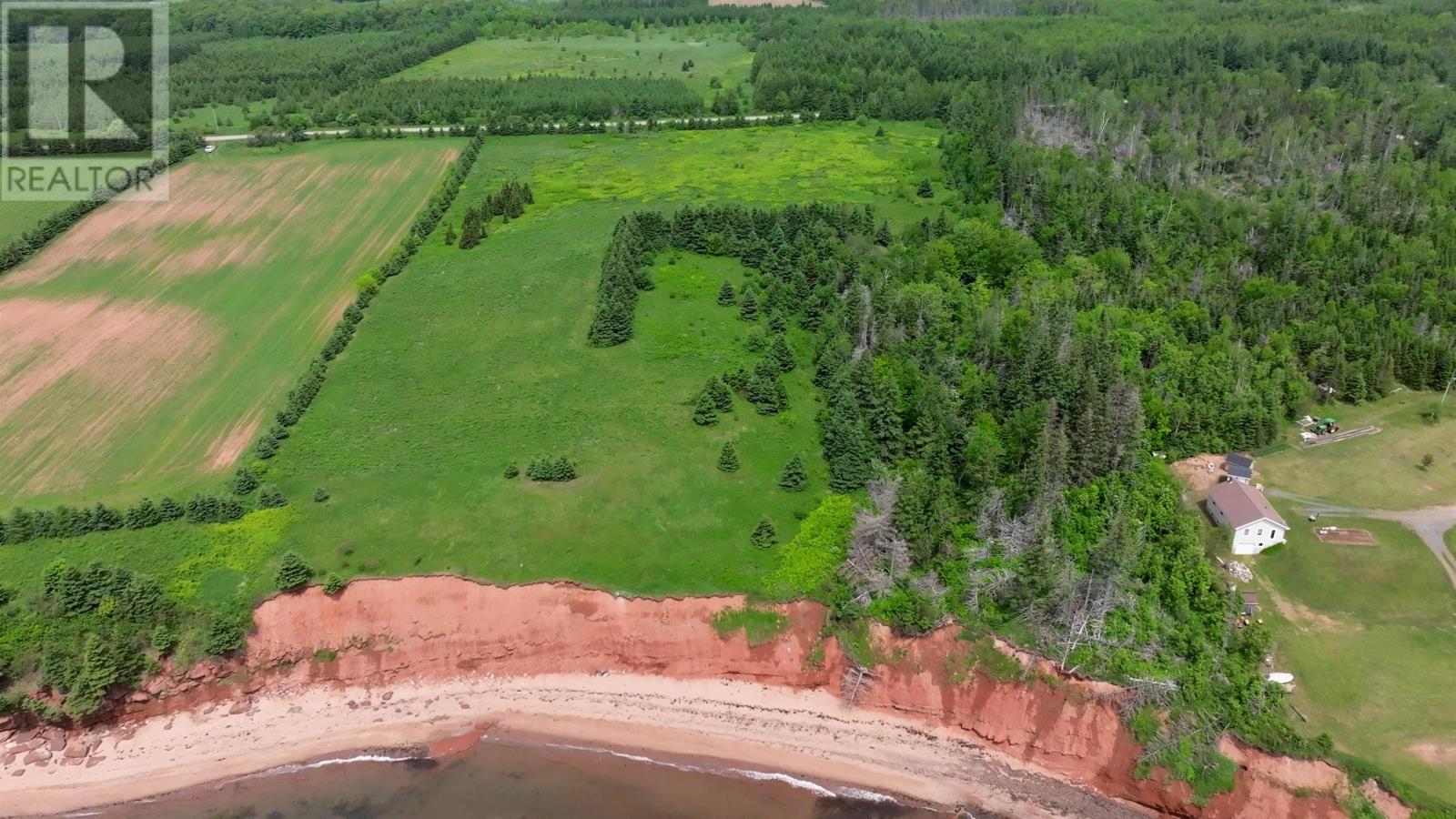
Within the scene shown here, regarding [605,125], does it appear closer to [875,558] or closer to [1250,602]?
[875,558]

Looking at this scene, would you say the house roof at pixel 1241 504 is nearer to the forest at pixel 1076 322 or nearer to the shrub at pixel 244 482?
the forest at pixel 1076 322

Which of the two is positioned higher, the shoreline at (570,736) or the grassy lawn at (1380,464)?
the grassy lawn at (1380,464)

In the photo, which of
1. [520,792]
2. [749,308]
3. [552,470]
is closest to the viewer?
[520,792]

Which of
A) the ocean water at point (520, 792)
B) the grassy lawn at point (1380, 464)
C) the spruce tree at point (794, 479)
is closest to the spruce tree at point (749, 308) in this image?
the spruce tree at point (794, 479)

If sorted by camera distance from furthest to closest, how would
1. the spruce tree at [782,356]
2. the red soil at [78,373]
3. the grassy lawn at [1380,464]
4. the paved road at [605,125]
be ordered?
the paved road at [605,125]
the spruce tree at [782,356]
the red soil at [78,373]
the grassy lawn at [1380,464]

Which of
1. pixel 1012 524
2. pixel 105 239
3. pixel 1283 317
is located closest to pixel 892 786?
pixel 1012 524

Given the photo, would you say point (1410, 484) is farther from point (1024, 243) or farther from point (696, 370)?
point (696, 370)

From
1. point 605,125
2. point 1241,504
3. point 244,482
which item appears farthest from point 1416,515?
point 605,125

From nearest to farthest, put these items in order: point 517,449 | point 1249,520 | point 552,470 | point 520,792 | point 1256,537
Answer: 1. point 520,792
2. point 1249,520
3. point 1256,537
4. point 552,470
5. point 517,449
